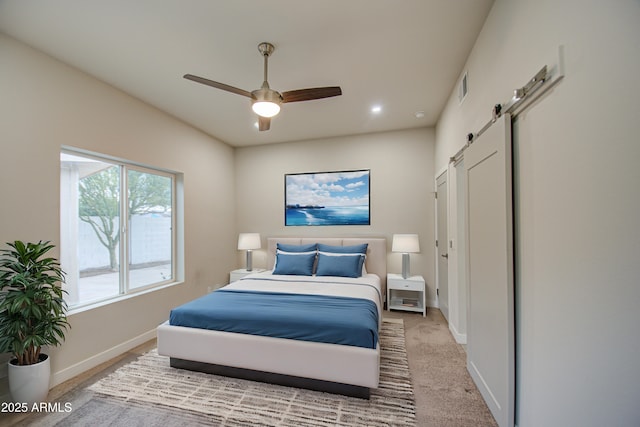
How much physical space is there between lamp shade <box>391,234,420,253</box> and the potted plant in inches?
148

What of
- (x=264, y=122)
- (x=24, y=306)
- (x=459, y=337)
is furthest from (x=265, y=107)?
(x=459, y=337)

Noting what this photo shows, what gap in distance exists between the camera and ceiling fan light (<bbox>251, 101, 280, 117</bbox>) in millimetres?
2207

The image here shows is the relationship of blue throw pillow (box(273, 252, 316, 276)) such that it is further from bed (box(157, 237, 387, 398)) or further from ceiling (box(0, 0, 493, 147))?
ceiling (box(0, 0, 493, 147))

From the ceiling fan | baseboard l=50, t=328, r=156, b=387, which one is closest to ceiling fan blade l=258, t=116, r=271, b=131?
the ceiling fan

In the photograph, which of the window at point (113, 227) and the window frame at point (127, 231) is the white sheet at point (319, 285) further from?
the window at point (113, 227)

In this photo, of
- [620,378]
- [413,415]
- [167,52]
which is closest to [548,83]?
[620,378]

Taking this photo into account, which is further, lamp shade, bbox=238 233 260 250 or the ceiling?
lamp shade, bbox=238 233 260 250

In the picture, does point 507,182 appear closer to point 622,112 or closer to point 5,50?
point 622,112

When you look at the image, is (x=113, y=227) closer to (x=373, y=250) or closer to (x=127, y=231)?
(x=127, y=231)

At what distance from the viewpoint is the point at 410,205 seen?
4395 mm

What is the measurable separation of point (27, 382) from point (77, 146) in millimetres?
1979

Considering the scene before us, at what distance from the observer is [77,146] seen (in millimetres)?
2551

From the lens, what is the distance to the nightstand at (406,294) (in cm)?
392

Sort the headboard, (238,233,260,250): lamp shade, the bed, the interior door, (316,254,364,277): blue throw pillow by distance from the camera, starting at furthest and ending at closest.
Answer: (238,233,260,250): lamp shade < the headboard < (316,254,364,277): blue throw pillow < the interior door < the bed
